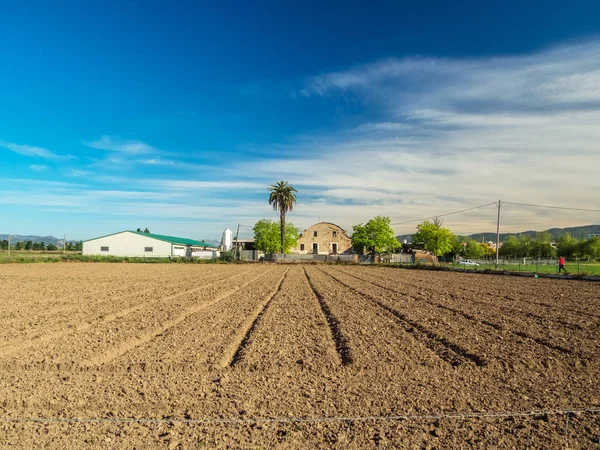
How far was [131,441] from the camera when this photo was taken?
5484mm

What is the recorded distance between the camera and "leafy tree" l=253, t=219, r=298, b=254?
3718 inches

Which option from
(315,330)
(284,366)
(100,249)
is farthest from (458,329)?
(100,249)

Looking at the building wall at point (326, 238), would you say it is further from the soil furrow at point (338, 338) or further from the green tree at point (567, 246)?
the soil furrow at point (338, 338)

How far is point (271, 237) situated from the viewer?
94.8m

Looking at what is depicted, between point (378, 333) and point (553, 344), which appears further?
point (378, 333)

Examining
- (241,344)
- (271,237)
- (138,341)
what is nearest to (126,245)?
(271,237)

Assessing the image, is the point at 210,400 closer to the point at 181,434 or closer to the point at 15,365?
the point at 181,434

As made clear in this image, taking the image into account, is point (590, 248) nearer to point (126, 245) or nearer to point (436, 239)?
point (436, 239)

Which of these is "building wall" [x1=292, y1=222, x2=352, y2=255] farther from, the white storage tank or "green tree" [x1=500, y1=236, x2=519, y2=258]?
"green tree" [x1=500, y1=236, x2=519, y2=258]

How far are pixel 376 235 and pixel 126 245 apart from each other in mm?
42081

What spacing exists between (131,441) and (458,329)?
9627 mm

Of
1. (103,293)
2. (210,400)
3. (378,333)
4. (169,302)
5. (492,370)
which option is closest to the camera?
(210,400)

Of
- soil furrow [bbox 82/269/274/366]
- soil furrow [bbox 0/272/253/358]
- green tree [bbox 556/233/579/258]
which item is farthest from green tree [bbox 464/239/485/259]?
soil furrow [bbox 82/269/274/366]

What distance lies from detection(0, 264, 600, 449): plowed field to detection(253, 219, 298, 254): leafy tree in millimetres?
78762
